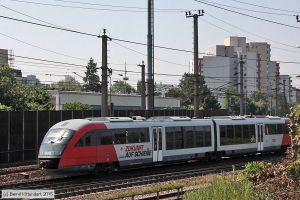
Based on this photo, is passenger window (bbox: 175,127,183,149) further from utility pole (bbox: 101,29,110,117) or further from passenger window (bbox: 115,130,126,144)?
utility pole (bbox: 101,29,110,117)

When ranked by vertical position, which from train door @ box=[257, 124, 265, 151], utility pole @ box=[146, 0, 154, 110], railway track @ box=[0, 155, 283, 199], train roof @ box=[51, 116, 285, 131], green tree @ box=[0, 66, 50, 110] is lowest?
railway track @ box=[0, 155, 283, 199]

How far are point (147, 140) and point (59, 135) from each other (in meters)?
5.21

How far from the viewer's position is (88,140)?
22.8 meters

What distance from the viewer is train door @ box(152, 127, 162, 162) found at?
2622 cm

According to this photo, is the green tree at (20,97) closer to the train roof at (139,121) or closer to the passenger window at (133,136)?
the train roof at (139,121)

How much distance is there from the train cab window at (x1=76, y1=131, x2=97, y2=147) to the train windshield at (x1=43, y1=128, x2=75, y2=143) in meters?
0.53

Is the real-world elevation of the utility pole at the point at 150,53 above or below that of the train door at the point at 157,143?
above

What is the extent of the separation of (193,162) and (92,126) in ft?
34.7

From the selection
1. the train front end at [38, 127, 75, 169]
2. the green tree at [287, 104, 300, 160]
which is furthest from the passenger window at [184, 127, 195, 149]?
the green tree at [287, 104, 300, 160]

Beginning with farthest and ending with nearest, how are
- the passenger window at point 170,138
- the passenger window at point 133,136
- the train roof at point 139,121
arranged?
the passenger window at point 170,138 → the passenger window at point 133,136 → the train roof at point 139,121

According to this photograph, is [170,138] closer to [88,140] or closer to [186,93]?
[88,140]

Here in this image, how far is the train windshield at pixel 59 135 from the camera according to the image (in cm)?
2217

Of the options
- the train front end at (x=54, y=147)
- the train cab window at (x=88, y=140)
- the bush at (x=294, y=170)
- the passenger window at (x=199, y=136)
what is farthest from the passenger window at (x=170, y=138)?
the bush at (x=294, y=170)

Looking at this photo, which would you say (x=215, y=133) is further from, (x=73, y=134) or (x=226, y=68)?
(x=226, y=68)
